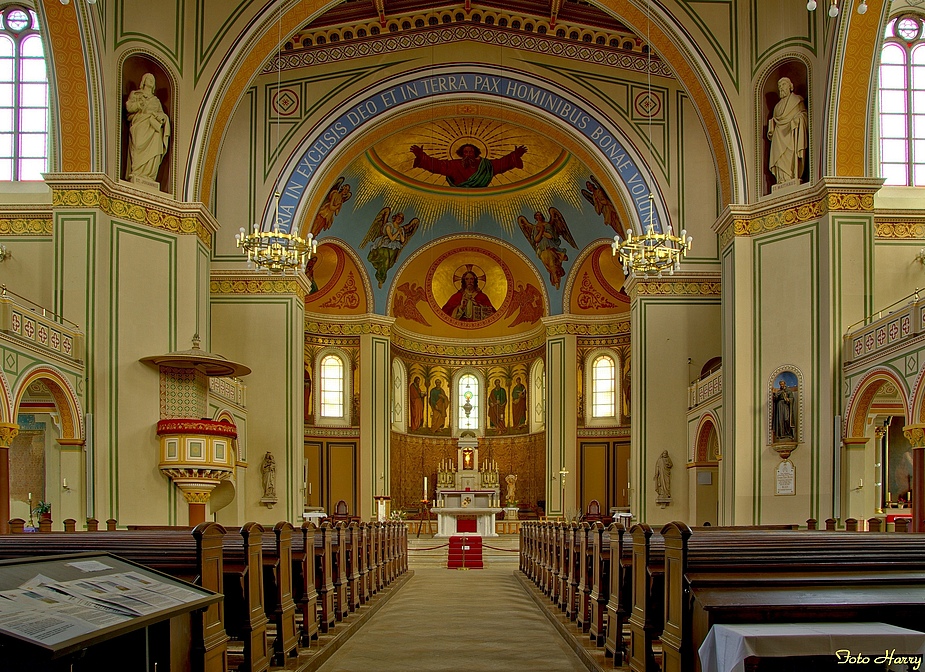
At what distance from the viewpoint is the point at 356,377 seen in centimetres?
3155

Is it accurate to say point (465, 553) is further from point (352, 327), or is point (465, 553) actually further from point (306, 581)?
point (352, 327)

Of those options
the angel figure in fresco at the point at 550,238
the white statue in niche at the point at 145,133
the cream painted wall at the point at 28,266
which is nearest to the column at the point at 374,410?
the angel figure in fresco at the point at 550,238

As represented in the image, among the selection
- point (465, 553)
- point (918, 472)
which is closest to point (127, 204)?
point (465, 553)

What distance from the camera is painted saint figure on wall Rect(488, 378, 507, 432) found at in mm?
34781

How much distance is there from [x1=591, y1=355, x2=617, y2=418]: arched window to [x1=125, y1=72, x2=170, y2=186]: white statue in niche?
16900 millimetres

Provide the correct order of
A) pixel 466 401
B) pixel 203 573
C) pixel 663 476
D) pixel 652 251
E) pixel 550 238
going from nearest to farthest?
pixel 203 573 < pixel 652 251 < pixel 663 476 < pixel 550 238 < pixel 466 401

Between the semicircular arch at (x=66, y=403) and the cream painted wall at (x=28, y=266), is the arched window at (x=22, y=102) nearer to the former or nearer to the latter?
the cream painted wall at (x=28, y=266)

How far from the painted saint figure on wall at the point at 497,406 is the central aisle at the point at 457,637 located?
66.0 feet

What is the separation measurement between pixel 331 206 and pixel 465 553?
38.5 ft

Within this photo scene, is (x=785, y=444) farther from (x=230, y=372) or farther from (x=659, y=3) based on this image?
(x=230, y=372)

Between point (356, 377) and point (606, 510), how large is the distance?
28.7 feet

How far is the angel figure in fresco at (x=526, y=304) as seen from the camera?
33750 mm

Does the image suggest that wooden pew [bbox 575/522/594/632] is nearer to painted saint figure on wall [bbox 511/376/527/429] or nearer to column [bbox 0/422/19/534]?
column [bbox 0/422/19/534]

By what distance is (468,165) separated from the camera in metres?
30.7
